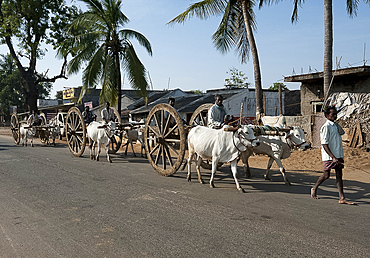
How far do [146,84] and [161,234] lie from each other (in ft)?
45.4

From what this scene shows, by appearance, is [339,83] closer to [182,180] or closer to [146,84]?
[146,84]

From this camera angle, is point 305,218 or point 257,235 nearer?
point 257,235

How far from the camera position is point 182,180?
8023mm

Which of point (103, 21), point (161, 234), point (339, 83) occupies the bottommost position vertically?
point (161, 234)

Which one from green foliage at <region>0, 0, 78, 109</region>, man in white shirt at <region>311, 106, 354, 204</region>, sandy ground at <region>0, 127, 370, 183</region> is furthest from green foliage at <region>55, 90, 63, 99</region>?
man in white shirt at <region>311, 106, 354, 204</region>

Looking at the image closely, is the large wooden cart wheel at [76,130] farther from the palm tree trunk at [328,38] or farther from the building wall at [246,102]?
the building wall at [246,102]

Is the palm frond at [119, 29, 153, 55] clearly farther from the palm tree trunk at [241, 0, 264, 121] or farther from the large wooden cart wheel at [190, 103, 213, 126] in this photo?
the large wooden cart wheel at [190, 103, 213, 126]

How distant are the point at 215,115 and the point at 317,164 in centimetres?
495

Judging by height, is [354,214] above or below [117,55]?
below

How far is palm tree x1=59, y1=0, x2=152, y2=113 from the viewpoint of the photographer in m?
17.3

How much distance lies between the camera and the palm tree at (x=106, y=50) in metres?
17.3

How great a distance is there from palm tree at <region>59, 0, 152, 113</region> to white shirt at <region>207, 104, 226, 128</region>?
9775 mm

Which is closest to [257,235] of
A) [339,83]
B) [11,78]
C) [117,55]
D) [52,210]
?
[52,210]

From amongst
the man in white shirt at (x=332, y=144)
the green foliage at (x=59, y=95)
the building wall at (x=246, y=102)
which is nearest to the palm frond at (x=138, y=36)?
the building wall at (x=246, y=102)
